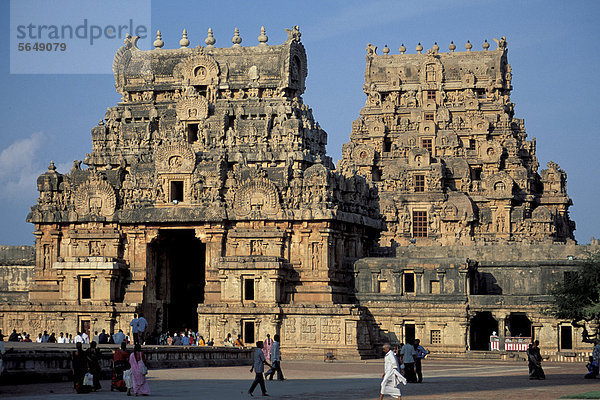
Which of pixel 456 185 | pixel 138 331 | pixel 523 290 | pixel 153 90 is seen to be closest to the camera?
pixel 138 331

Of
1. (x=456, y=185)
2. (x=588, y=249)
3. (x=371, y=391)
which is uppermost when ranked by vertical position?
(x=456, y=185)

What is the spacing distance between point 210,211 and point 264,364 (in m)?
27.7

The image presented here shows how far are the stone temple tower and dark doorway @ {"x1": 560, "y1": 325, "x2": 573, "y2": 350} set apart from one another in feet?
76.2

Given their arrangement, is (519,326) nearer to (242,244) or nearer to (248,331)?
(248,331)

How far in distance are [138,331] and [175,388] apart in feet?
75.8

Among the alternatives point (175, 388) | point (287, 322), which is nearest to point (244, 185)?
point (287, 322)

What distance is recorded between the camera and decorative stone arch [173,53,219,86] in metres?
78.4

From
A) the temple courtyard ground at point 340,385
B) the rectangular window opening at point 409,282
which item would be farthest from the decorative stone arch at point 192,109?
the temple courtyard ground at point 340,385

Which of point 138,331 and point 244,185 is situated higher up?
point 244,185

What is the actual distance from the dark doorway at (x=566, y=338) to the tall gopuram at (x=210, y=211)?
12.8 meters

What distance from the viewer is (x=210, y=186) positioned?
2908 inches

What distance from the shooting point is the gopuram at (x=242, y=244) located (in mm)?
70938

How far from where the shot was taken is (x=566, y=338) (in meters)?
72.2

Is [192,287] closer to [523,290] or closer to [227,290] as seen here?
[227,290]
